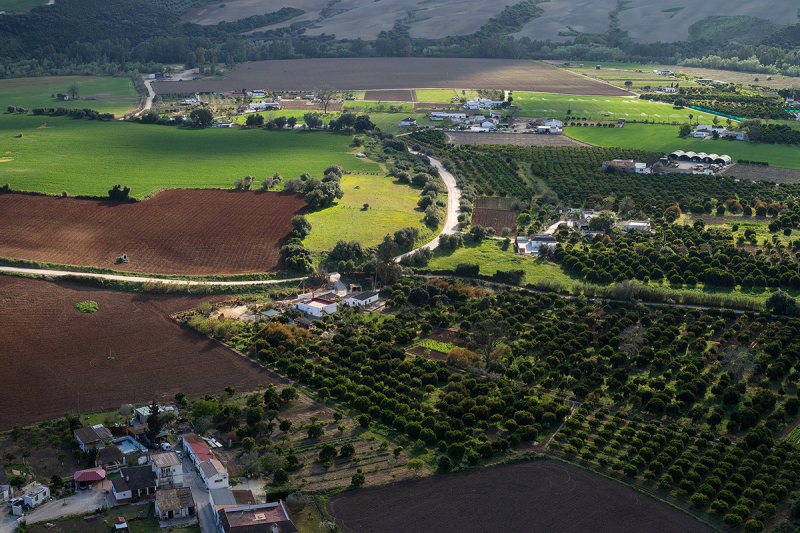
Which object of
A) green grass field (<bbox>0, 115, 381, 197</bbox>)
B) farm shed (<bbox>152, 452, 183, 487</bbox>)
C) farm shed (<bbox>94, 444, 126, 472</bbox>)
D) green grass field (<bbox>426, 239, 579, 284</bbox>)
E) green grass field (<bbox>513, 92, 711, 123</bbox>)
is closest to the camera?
farm shed (<bbox>152, 452, 183, 487</bbox>)

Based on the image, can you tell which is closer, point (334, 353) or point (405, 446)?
point (405, 446)

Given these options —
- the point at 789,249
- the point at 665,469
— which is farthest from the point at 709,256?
the point at 665,469

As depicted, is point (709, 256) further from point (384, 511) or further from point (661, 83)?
point (661, 83)

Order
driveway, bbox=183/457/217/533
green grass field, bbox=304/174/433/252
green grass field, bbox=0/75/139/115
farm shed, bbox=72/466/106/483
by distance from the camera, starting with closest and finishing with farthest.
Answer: driveway, bbox=183/457/217/533 < farm shed, bbox=72/466/106/483 < green grass field, bbox=304/174/433/252 < green grass field, bbox=0/75/139/115

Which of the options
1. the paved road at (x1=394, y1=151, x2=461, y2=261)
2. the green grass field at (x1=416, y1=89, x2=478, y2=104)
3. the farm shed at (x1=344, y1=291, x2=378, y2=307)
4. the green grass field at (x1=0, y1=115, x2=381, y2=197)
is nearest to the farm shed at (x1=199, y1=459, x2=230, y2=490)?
the farm shed at (x1=344, y1=291, x2=378, y2=307)

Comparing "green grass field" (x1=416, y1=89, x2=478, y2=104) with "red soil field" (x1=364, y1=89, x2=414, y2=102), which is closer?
"red soil field" (x1=364, y1=89, x2=414, y2=102)

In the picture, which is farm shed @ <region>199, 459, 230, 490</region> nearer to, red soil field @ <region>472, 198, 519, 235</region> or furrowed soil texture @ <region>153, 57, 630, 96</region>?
red soil field @ <region>472, 198, 519, 235</region>

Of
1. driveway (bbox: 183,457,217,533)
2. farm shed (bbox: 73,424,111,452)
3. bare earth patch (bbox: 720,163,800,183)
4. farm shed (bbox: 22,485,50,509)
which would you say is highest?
bare earth patch (bbox: 720,163,800,183)

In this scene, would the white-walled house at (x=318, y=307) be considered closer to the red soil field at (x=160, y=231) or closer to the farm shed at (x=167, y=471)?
the red soil field at (x=160, y=231)
